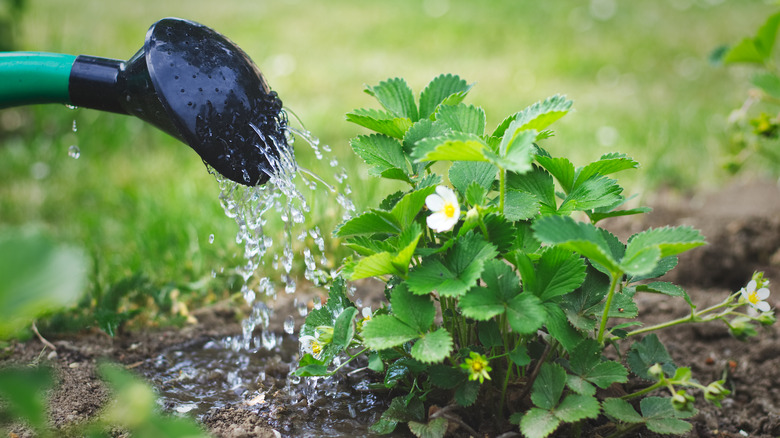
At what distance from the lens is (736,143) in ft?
Answer: 7.09

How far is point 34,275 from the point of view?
0.67 meters

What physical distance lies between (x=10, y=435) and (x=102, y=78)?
0.72 m

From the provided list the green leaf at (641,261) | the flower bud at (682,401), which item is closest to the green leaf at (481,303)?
the green leaf at (641,261)

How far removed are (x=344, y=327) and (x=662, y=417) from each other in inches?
23.3

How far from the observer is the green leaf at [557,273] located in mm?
1161

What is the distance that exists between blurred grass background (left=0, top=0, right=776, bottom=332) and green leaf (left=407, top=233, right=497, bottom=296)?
44.0 inches

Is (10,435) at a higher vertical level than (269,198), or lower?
lower

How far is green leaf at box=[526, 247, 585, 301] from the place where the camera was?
116cm

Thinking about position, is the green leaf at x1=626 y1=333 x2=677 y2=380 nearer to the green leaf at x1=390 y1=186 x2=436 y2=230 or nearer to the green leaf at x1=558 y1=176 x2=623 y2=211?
the green leaf at x1=558 y1=176 x2=623 y2=211

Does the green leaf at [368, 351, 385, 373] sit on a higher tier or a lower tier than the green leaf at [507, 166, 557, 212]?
lower

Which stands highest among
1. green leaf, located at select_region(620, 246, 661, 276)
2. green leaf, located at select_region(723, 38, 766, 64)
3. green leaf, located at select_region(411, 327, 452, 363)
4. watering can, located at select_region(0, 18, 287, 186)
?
watering can, located at select_region(0, 18, 287, 186)

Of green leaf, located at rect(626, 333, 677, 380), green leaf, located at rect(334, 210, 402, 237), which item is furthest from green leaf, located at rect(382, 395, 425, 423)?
green leaf, located at rect(626, 333, 677, 380)

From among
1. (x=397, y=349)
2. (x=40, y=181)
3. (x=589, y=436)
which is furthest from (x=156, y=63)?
(x=40, y=181)

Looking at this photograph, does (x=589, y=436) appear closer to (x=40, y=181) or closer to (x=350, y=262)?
(x=350, y=262)
